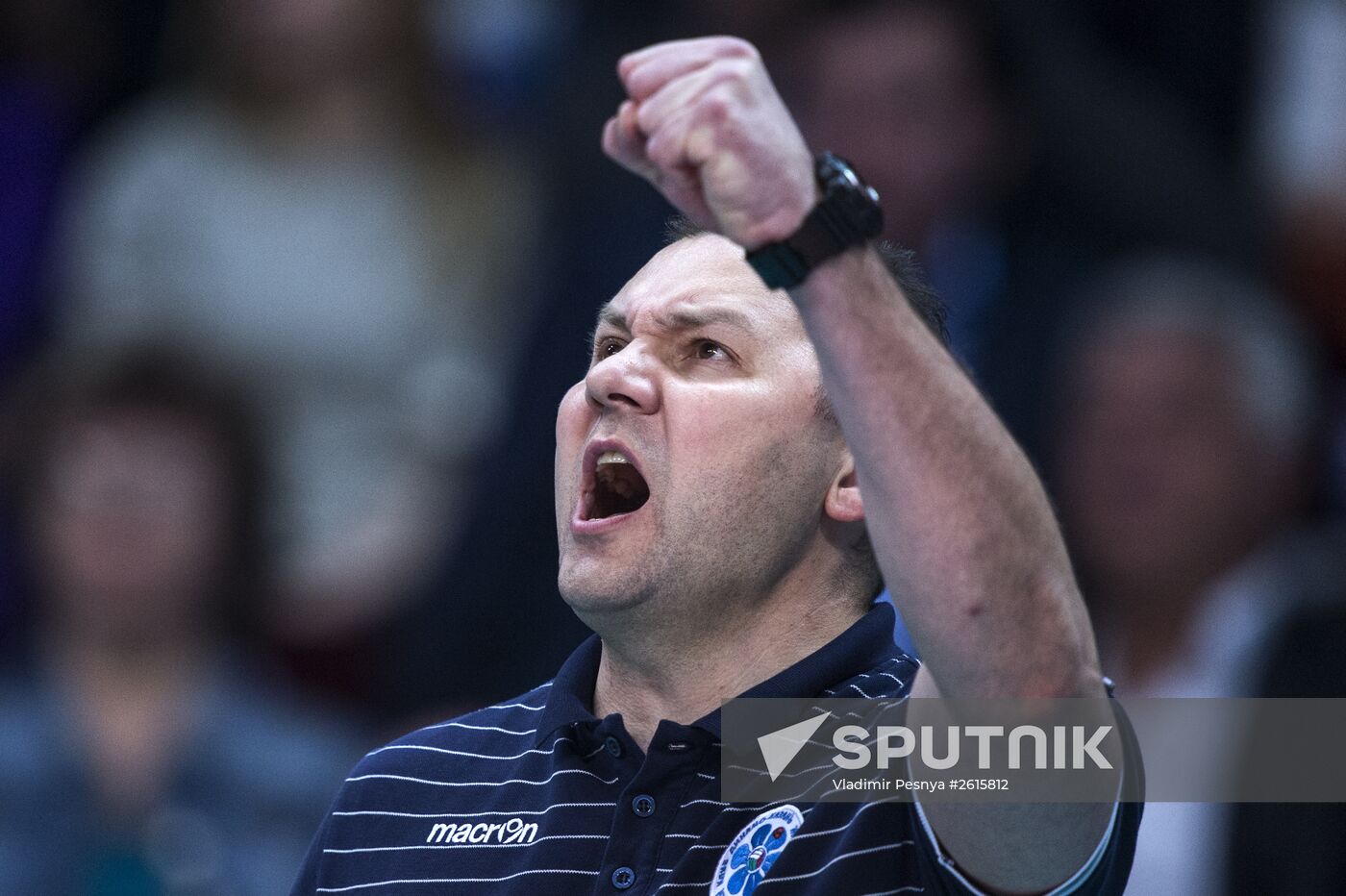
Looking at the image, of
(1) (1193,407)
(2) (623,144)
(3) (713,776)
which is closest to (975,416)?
(2) (623,144)

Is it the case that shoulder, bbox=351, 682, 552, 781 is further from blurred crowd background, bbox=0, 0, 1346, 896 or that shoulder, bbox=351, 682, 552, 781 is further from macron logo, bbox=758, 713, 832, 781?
blurred crowd background, bbox=0, 0, 1346, 896

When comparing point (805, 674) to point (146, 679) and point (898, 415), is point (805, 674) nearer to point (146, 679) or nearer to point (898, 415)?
point (898, 415)

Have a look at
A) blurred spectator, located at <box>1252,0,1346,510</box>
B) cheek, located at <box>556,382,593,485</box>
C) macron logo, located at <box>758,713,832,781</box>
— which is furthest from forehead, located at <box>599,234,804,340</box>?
blurred spectator, located at <box>1252,0,1346,510</box>

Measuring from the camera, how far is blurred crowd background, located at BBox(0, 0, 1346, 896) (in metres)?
4.76

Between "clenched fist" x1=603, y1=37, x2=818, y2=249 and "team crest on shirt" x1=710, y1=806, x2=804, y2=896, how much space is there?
0.86 meters

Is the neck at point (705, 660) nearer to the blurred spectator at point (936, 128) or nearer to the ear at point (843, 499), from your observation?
the ear at point (843, 499)

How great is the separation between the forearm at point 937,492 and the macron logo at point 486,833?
2.69 feet

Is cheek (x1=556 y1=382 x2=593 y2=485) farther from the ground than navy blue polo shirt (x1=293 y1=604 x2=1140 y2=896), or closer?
farther from the ground

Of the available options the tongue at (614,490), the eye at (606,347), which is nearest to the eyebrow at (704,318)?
the eye at (606,347)

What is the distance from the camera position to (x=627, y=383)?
3.20m

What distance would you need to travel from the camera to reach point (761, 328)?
10.6 ft

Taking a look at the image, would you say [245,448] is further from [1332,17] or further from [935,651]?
[1332,17]

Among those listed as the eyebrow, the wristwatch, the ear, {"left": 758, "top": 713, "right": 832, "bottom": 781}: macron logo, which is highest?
the wristwatch

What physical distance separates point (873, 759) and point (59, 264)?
13.0ft
